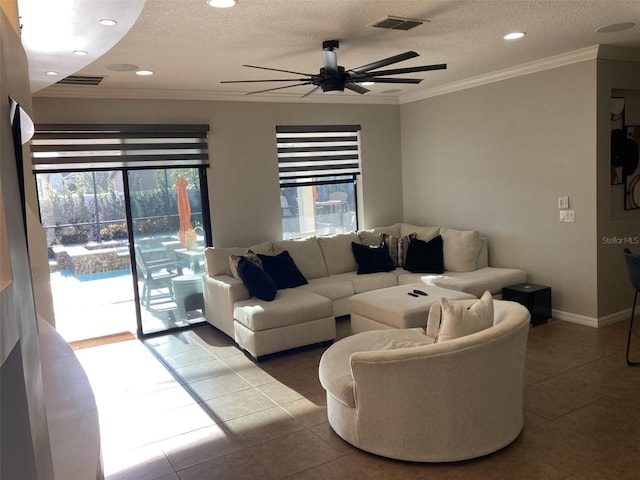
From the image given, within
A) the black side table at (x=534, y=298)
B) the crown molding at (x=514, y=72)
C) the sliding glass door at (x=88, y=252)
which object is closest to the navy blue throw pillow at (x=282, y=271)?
the sliding glass door at (x=88, y=252)

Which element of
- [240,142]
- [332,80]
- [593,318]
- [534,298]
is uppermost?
[332,80]

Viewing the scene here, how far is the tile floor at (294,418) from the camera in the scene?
2877mm

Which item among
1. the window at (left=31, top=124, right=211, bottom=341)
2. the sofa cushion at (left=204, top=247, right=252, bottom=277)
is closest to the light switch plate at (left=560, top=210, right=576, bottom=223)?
the sofa cushion at (left=204, top=247, right=252, bottom=277)

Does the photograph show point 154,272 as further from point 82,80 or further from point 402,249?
point 402,249

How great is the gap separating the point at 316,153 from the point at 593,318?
Result: 3571mm

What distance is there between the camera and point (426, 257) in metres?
6.01

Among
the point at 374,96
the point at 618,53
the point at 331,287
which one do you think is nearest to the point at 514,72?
the point at 618,53

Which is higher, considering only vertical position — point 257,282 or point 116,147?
point 116,147

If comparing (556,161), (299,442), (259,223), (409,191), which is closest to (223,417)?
(299,442)

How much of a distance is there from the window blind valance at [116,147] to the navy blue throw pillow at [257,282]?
1453 mm

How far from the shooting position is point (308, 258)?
602cm

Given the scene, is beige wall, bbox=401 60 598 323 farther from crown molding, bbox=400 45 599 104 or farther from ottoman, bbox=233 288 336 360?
ottoman, bbox=233 288 336 360

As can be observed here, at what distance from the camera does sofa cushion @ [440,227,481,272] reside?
5.86m

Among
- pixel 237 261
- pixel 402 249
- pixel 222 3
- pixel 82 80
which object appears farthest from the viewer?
pixel 402 249
